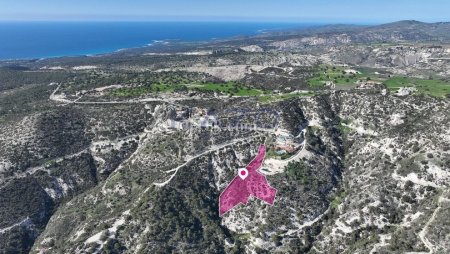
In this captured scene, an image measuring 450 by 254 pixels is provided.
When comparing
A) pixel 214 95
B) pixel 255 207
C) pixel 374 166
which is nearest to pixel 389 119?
pixel 374 166

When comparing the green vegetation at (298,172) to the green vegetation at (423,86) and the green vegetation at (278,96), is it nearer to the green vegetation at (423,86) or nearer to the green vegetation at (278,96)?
the green vegetation at (278,96)

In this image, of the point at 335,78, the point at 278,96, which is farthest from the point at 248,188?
the point at 335,78

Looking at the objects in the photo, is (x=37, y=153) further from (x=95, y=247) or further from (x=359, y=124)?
(x=359, y=124)

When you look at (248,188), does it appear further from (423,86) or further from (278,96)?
(423,86)

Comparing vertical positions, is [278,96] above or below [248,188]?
above

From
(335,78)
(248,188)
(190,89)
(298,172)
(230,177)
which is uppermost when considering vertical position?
(335,78)

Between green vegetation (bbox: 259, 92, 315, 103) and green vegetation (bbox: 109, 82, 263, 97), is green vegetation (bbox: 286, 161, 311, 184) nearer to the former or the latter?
green vegetation (bbox: 259, 92, 315, 103)
